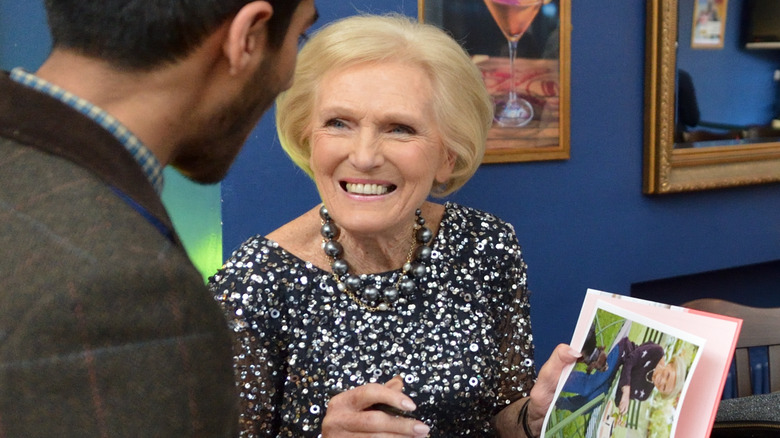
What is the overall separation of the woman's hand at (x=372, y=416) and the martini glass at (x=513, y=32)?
110 cm

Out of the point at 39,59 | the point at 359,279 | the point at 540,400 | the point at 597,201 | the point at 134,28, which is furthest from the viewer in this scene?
the point at 597,201

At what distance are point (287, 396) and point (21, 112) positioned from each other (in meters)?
0.99

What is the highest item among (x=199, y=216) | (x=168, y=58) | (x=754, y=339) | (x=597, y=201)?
(x=168, y=58)

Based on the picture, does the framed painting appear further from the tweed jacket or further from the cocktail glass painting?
the tweed jacket

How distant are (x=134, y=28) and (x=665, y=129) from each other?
213cm

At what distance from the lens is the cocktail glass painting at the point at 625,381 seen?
105 centimetres

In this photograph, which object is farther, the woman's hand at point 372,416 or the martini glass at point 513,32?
the martini glass at point 513,32

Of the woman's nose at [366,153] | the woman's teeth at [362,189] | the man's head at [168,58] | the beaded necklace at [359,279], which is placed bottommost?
the beaded necklace at [359,279]

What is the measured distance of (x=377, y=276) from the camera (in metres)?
1.53

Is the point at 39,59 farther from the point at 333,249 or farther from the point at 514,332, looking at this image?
the point at 514,332

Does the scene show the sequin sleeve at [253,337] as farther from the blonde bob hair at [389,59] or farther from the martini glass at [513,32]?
the martini glass at [513,32]

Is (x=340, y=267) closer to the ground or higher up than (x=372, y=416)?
higher up

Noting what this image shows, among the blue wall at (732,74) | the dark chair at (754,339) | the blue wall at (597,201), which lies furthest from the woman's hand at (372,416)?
the blue wall at (732,74)

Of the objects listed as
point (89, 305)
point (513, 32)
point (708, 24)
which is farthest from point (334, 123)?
point (708, 24)
